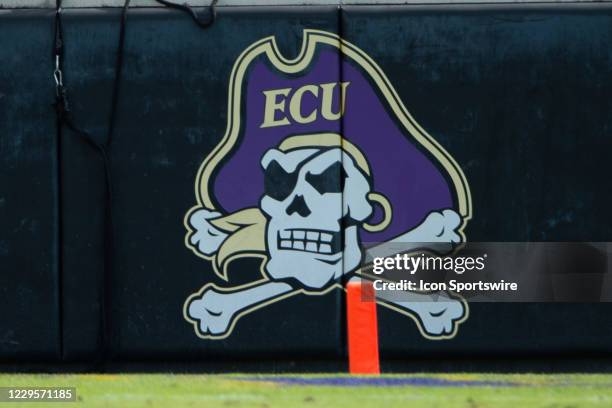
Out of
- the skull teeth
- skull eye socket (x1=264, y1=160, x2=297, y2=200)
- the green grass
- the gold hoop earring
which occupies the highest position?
skull eye socket (x1=264, y1=160, x2=297, y2=200)

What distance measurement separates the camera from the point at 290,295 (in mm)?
10883

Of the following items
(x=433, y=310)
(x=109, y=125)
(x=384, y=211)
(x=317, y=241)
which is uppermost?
(x=109, y=125)

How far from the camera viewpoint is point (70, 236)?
10883 millimetres

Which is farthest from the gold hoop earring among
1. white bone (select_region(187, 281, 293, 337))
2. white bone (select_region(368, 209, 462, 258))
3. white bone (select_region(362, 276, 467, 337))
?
white bone (select_region(187, 281, 293, 337))

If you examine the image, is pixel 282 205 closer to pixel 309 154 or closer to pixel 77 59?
pixel 309 154

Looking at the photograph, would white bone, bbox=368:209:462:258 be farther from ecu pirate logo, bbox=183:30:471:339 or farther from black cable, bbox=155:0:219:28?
black cable, bbox=155:0:219:28

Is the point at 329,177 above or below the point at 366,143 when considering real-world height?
below

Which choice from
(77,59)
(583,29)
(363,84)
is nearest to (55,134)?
(77,59)

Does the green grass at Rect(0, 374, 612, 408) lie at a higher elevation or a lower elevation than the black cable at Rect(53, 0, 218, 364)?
lower

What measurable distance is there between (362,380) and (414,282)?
1185 mm

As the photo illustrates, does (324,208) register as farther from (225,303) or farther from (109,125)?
(109,125)

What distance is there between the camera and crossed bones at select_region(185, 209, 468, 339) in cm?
1088

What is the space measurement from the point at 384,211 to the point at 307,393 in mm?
1896

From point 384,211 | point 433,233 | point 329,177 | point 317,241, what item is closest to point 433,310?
point 433,233
